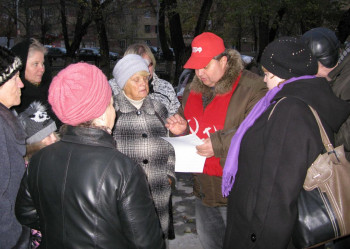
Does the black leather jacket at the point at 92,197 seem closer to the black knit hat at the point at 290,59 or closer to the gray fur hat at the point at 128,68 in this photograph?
the black knit hat at the point at 290,59

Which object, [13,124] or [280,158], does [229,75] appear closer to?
[280,158]

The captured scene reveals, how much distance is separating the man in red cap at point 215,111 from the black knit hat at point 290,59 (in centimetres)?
60

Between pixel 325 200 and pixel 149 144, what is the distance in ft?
4.70

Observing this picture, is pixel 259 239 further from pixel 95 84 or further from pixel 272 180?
pixel 95 84

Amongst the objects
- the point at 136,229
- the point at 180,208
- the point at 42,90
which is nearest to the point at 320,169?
the point at 136,229

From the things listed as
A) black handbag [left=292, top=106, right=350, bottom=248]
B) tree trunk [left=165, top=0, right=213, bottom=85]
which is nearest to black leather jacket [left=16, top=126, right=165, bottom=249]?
black handbag [left=292, top=106, right=350, bottom=248]

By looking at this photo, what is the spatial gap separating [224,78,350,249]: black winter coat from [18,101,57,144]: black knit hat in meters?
1.60

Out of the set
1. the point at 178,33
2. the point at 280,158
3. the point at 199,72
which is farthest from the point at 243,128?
the point at 178,33

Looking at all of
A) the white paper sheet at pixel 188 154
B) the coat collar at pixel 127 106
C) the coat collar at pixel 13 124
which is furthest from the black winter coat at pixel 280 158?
the coat collar at pixel 13 124

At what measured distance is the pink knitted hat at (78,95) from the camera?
5.44 ft

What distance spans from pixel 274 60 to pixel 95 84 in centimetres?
99

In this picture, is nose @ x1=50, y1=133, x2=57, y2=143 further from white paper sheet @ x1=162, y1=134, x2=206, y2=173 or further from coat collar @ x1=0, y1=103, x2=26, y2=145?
white paper sheet @ x1=162, y1=134, x2=206, y2=173

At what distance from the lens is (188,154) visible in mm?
2568

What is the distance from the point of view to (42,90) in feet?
10.9
